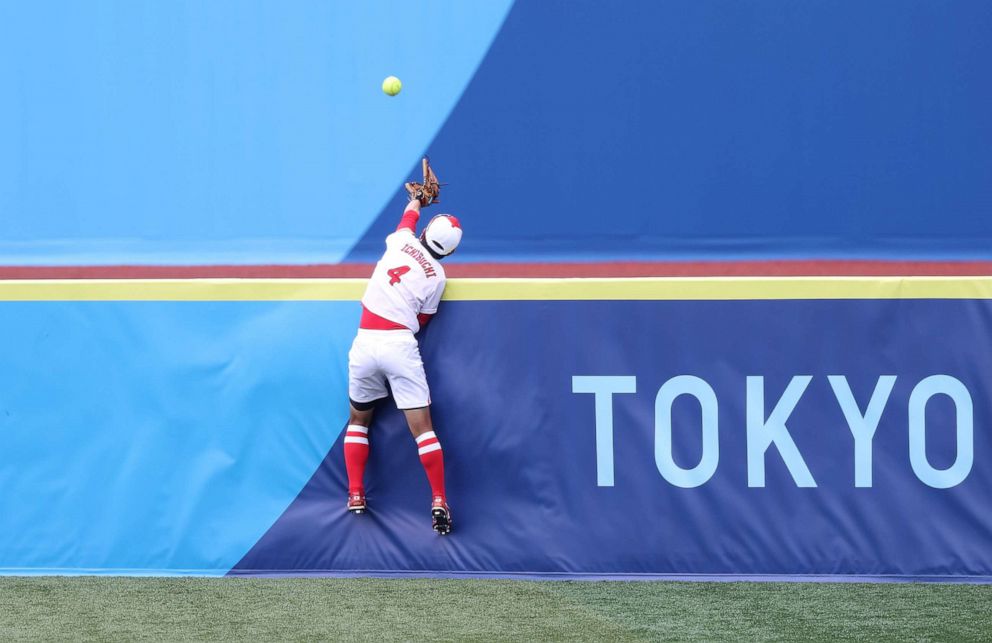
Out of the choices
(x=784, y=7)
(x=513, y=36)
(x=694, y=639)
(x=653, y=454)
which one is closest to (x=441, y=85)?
(x=513, y=36)

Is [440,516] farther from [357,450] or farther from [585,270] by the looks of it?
[585,270]

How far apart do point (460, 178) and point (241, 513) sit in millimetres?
2563

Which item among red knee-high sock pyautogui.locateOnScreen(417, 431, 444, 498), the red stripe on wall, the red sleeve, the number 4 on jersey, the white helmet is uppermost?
the red sleeve

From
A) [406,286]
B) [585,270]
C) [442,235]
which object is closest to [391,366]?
[406,286]

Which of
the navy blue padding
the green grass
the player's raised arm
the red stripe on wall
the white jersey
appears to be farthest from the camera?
the red stripe on wall

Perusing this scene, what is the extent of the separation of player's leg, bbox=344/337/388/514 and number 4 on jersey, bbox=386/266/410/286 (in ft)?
0.87

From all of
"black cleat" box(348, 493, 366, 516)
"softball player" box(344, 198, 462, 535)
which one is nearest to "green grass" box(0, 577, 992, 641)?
"black cleat" box(348, 493, 366, 516)

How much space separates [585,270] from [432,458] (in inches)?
87.8

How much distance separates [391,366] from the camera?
4797mm

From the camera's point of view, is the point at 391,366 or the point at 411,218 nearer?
the point at 391,366

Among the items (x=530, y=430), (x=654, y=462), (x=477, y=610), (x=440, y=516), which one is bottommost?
(x=477, y=610)

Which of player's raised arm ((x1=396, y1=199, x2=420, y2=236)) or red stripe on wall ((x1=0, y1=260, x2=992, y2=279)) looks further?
red stripe on wall ((x1=0, y1=260, x2=992, y2=279))

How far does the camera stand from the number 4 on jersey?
15.8 feet

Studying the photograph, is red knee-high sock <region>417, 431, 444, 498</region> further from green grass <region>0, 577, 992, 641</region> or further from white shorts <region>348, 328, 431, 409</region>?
green grass <region>0, 577, 992, 641</region>
